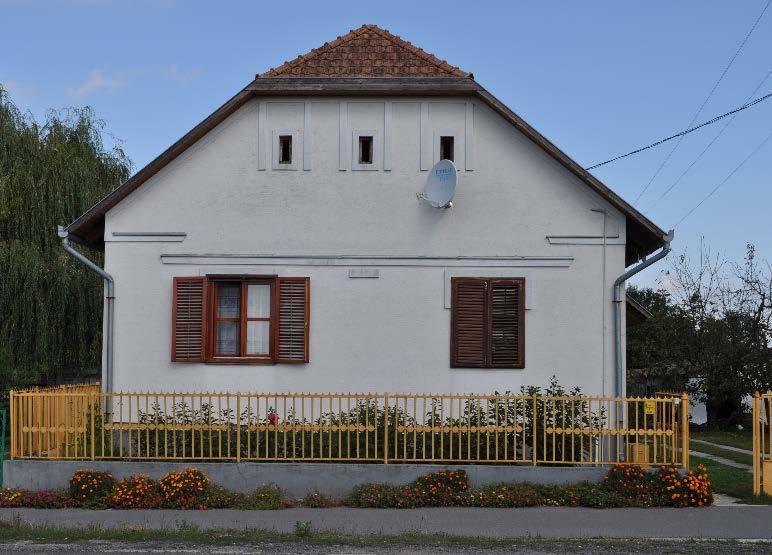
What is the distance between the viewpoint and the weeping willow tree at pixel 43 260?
871 inches

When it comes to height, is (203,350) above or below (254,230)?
below

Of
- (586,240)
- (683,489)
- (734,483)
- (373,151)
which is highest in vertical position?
(373,151)

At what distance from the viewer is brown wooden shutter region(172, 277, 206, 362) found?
1545cm

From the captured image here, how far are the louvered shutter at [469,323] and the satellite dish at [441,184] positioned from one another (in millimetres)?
1322

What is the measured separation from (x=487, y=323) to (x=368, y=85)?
14.2ft

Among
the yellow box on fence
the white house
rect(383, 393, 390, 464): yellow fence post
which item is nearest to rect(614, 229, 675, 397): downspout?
the white house

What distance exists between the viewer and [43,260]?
22.6m

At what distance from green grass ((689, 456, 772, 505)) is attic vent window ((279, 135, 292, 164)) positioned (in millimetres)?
8560

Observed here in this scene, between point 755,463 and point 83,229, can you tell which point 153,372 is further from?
point 755,463

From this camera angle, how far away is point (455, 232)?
15570 millimetres

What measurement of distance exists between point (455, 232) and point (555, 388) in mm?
3069

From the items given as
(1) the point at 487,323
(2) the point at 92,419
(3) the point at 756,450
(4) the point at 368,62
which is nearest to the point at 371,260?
(1) the point at 487,323

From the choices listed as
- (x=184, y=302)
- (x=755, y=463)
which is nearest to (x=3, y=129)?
(x=184, y=302)

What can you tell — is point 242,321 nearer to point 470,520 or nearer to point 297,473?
point 297,473
